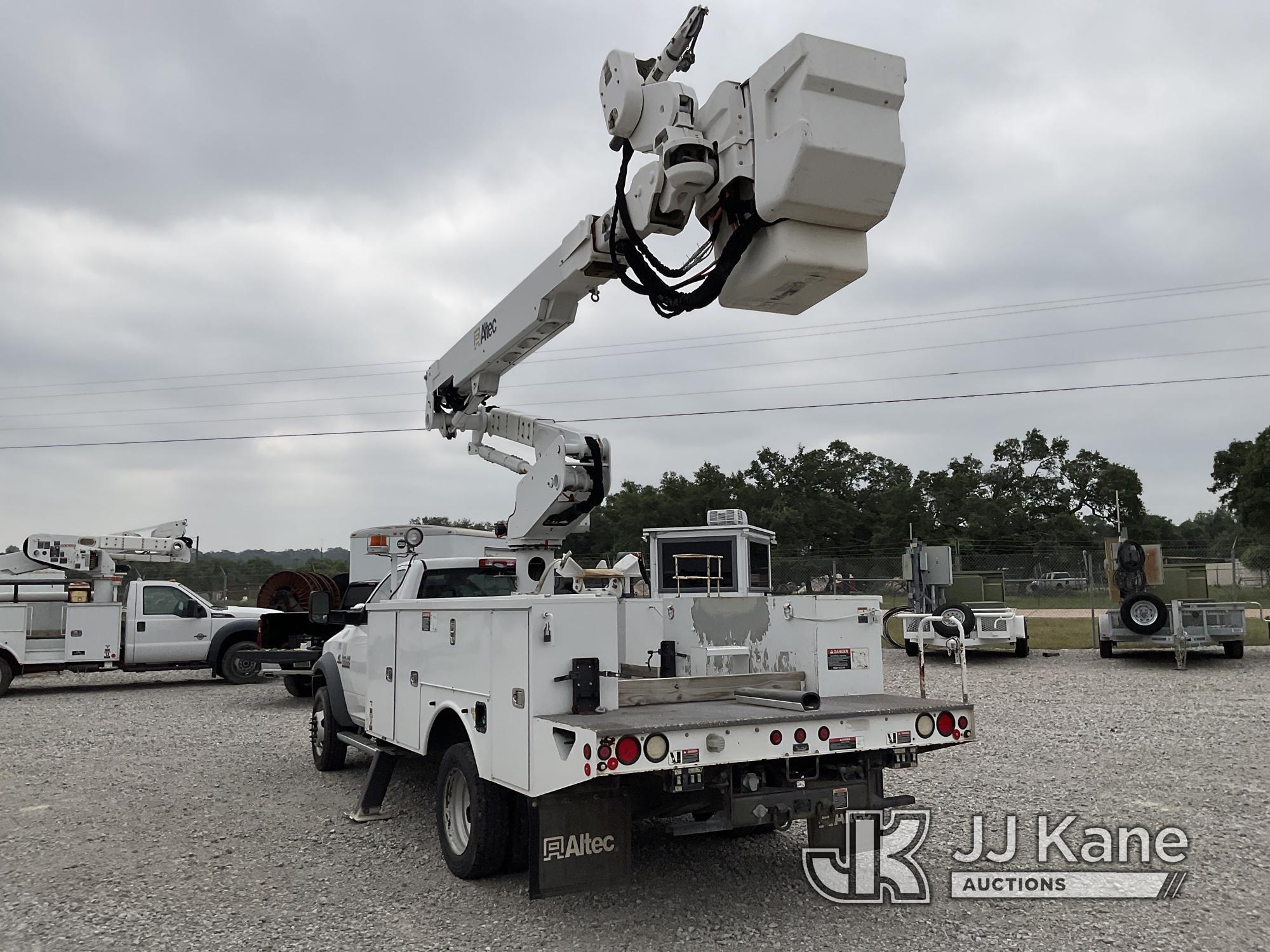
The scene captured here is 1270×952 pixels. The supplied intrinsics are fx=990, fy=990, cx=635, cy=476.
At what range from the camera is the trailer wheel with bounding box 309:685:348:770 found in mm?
8609

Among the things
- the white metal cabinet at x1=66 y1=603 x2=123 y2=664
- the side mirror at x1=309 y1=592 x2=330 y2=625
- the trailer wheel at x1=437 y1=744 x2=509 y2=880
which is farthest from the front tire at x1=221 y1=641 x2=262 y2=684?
the trailer wheel at x1=437 y1=744 x2=509 y2=880

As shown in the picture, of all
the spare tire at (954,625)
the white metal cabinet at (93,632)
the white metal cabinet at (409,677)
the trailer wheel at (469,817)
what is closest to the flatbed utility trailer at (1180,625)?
the spare tire at (954,625)

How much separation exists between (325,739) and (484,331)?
12.7ft

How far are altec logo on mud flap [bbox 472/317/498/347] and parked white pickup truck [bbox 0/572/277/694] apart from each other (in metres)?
8.28

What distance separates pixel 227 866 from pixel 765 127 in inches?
211

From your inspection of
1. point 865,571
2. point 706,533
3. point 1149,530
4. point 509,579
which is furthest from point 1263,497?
point 509,579

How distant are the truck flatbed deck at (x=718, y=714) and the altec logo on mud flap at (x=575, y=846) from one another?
540mm

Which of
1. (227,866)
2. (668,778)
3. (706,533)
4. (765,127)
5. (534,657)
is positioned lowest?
(227,866)

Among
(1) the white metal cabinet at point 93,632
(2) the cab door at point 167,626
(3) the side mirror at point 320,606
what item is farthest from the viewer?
(2) the cab door at point 167,626

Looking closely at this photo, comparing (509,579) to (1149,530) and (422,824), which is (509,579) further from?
(1149,530)

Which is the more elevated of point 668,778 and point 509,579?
point 509,579

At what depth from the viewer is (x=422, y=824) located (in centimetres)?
690

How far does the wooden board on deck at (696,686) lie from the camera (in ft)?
17.1

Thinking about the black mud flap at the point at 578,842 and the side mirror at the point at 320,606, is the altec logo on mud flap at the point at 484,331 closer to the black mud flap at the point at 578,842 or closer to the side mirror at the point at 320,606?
the side mirror at the point at 320,606
